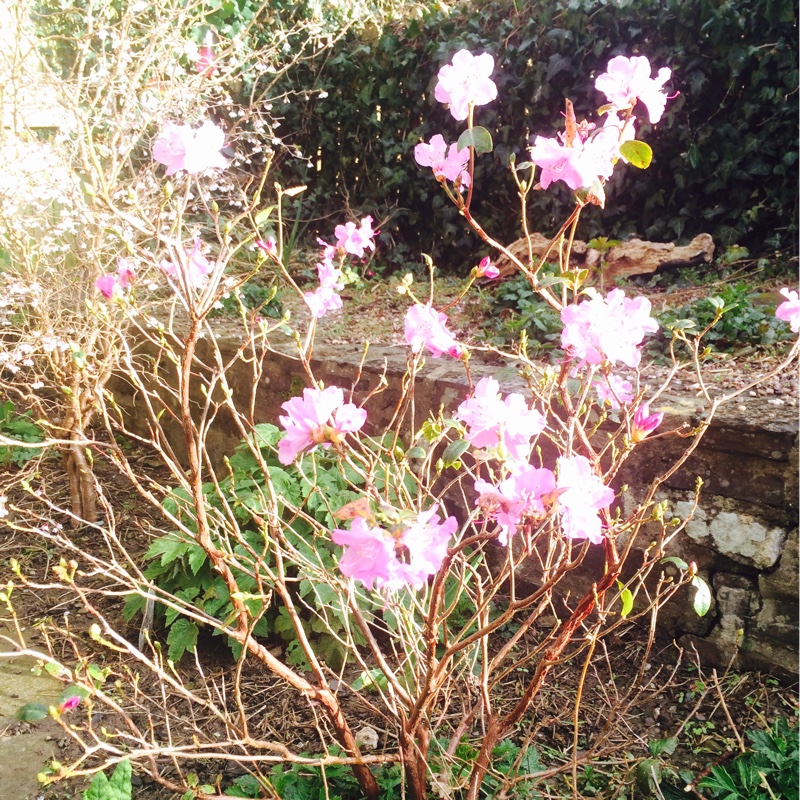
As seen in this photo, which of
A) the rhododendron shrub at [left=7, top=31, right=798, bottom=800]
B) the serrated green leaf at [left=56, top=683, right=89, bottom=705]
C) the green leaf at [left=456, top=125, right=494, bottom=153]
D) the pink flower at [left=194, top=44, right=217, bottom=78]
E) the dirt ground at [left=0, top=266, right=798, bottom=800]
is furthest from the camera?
the pink flower at [left=194, top=44, right=217, bottom=78]

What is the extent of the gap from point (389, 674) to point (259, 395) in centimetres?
→ 215

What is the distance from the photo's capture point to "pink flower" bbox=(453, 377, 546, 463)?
42.1 inches

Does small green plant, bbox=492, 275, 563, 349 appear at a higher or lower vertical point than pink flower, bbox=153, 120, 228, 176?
lower

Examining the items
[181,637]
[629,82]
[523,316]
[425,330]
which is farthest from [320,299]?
[523,316]

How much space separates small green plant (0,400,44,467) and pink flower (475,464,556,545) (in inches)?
Result: 133

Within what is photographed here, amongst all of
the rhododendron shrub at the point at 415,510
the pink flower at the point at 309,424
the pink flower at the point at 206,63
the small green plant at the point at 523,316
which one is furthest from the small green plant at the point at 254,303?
the pink flower at the point at 309,424

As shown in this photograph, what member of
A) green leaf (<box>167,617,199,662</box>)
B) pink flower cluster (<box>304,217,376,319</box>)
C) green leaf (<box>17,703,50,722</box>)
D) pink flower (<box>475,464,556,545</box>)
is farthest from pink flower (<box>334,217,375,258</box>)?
green leaf (<box>167,617,199,662</box>)

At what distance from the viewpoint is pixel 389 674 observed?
4.65 ft

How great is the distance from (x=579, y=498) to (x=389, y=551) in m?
0.30

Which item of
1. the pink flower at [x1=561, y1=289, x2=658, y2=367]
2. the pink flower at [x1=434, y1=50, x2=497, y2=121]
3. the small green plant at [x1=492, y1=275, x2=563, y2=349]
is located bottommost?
the small green plant at [x1=492, y1=275, x2=563, y2=349]

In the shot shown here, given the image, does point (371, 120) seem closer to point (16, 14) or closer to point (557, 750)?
point (16, 14)

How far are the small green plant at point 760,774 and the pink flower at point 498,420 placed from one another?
1.11 metres

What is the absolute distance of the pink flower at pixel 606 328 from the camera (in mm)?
1124

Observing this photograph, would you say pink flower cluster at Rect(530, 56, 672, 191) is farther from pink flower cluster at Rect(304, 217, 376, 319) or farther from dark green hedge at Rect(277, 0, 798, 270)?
dark green hedge at Rect(277, 0, 798, 270)
